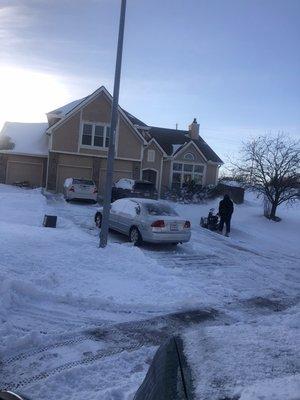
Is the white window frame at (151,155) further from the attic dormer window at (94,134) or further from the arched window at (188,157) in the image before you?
the attic dormer window at (94,134)

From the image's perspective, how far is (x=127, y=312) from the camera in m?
8.19

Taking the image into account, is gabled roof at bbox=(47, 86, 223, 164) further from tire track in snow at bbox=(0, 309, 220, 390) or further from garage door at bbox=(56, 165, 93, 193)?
tire track in snow at bbox=(0, 309, 220, 390)

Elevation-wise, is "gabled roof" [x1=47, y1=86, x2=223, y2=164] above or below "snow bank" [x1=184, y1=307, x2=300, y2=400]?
above

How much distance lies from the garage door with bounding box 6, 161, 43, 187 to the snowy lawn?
2090cm

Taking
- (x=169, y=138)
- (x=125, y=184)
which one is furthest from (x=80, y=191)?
(x=169, y=138)

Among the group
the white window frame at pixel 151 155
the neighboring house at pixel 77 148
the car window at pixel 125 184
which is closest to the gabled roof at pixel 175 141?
the white window frame at pixel 151 155

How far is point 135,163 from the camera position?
122ft

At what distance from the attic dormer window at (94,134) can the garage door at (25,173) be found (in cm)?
389

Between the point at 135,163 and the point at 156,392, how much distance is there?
34931 millimetres

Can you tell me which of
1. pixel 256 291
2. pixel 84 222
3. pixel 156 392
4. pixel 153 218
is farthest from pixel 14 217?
pixel 156 392

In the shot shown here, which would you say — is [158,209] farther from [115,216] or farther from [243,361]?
[243,361]

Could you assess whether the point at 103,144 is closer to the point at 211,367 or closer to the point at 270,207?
the point at 270,207

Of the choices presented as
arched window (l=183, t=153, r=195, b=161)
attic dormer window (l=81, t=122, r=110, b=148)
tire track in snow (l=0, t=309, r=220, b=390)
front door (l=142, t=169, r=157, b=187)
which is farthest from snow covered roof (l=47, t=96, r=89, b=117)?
tire track in snow (l=0, t=309, r=220, b=390)

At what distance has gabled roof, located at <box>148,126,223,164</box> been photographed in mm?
43034
